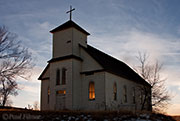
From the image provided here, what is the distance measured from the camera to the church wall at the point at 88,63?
28.2 m

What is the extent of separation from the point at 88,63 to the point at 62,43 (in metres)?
4.39

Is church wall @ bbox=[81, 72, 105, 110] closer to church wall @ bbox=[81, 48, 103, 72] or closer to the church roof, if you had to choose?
church wall @ bbox=[81, 48, 103, 72]

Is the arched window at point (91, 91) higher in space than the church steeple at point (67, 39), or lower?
lower

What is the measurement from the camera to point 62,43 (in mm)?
30109

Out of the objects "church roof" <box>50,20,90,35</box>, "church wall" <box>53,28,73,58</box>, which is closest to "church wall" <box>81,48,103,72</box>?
"church wall" <box>53,28,73,58</box>

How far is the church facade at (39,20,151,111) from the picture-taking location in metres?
27.4

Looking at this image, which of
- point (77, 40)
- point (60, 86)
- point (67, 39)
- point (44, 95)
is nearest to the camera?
point (60, 86)

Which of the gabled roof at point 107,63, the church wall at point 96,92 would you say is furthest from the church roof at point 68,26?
the church wall at point 96,92

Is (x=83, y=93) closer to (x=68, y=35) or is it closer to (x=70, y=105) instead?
(x=70, y=105)

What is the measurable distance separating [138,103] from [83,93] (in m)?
13.1

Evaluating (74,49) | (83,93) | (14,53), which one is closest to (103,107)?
(83,93)

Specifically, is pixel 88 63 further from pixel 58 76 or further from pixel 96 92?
pixel 58 76

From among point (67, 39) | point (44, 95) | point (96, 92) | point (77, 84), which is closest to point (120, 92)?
point (96, 92)

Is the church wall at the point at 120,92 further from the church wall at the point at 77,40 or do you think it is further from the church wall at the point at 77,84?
the church wall at the point at 77,40
